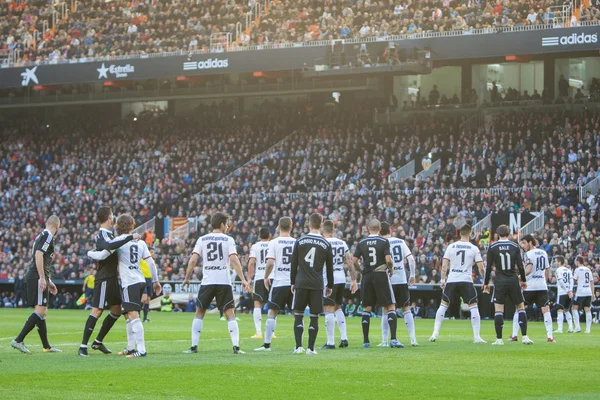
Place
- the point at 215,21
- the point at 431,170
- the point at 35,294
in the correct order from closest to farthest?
the point at 35,294, the point at 431,170, the point at 215,21

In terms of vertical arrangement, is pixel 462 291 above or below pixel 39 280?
below

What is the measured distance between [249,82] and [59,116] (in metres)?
14.7

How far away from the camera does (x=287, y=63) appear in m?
49.5

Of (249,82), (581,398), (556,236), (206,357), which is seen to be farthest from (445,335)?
(249,82)

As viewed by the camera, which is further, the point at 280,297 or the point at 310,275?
the point at 280,297

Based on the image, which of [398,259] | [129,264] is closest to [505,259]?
[398,259]

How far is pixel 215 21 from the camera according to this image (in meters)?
54.0

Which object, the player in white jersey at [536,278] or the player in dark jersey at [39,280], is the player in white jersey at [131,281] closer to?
the player in dark jersey at [39,280]

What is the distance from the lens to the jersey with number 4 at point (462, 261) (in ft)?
65.3

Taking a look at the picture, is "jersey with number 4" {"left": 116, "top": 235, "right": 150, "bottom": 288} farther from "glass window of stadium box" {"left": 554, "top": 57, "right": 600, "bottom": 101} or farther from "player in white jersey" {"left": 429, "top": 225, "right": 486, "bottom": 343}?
"glass window of stadium box" {"left": 554, "top": 57, "right": 600, "bottom": 101}

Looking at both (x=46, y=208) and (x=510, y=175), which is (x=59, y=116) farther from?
(x=510, y=175)

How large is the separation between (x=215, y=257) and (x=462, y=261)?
18.8ft

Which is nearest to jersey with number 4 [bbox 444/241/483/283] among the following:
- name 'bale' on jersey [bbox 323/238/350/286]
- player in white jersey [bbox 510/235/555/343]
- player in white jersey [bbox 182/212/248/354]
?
name 'bale' on jersey [bbox 323/238/350/286]

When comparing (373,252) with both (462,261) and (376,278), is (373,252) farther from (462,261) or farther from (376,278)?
(462,261)
